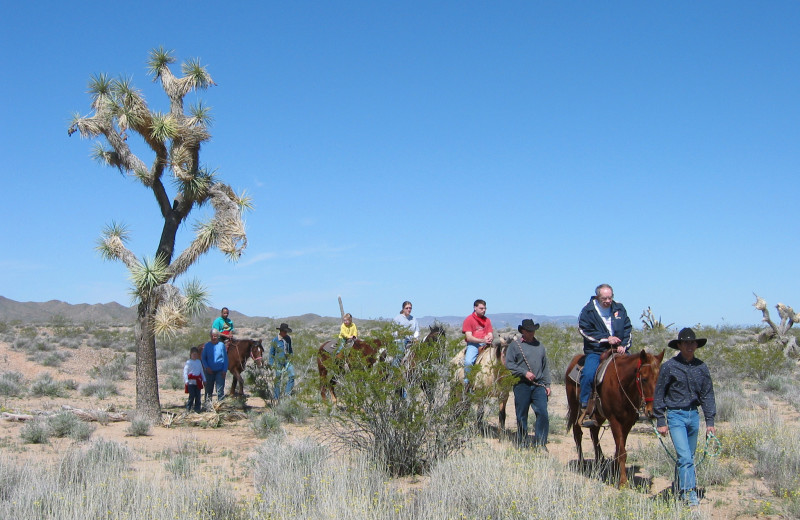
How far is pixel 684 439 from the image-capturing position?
20.9 ft

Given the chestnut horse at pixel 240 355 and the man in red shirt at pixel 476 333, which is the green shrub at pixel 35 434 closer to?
the chestnut horse at pixel 240 355

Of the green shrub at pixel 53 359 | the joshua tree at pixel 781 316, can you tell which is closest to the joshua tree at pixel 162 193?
the green shrub at pixel 53 359

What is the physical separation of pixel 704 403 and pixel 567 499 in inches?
79.9

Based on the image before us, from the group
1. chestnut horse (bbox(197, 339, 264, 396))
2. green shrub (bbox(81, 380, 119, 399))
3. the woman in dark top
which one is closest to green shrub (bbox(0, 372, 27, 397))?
green shrub (bbox(81, 380, 119, 399))

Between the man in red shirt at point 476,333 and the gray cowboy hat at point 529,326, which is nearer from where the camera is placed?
the gray cowboy hat at point 529,326

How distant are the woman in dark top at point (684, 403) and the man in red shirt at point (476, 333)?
4.16 metres

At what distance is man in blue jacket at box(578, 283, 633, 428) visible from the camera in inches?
311

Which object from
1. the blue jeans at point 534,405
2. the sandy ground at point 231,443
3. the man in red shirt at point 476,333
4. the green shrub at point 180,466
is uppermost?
the man in red shirt at point 476,333

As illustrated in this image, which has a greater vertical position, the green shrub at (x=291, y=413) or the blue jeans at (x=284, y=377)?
the blue jeans at (x=284, y=377)

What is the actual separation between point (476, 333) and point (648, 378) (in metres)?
3.99

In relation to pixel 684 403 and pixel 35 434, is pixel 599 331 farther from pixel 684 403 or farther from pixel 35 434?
pixel 35 434

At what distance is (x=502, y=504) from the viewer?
541 centimetres

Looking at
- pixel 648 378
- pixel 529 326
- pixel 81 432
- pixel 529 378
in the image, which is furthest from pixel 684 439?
pixel 81 432

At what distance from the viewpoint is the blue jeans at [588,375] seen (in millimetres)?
7867
